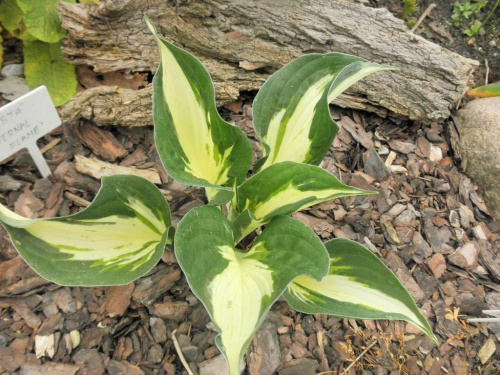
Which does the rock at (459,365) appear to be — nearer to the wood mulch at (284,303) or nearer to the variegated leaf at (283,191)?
the wood mulch at (284,303)

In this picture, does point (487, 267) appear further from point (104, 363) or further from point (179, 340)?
point (104, 363)

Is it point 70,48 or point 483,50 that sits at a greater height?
point 483,50

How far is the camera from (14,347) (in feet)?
4.20

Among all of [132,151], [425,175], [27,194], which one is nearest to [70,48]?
[132,151]


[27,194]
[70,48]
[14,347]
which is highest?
[70,48]

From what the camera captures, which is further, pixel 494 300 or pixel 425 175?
pixel 425 175

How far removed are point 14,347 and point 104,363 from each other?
24 centimetres

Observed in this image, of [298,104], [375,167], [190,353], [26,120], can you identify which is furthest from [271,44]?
[190,353]

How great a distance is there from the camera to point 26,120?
4.28 feet

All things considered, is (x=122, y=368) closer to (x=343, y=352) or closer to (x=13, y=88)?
(x=343, y=352)

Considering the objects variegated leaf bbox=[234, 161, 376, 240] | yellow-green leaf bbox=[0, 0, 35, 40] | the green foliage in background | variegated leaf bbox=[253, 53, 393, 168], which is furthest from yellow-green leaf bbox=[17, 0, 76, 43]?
variegated leaf bbox=[234, 161, 376, 240]

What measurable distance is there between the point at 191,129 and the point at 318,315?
718 millimetres

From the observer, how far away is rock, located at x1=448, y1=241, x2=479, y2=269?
→ 5.59ft

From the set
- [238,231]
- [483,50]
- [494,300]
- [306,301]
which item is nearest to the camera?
[306,301]
